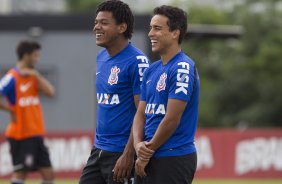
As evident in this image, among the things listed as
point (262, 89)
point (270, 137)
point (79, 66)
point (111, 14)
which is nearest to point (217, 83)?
point (262, 89)

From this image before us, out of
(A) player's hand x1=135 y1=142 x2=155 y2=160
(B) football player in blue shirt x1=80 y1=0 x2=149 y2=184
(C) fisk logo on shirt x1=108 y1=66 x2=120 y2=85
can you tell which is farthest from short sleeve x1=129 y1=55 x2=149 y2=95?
(A) player's hand x1=135 y1=142 x2=155 y2=160

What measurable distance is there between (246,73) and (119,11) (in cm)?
3867

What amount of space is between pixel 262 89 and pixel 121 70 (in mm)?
37944

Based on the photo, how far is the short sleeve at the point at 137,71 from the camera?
28.7ft

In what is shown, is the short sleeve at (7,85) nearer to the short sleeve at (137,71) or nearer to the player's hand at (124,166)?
the short sleeve at (137,71)

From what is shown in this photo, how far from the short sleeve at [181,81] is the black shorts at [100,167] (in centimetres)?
107

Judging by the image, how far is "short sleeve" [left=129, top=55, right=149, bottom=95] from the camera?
8.73 meters

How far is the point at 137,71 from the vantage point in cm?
877

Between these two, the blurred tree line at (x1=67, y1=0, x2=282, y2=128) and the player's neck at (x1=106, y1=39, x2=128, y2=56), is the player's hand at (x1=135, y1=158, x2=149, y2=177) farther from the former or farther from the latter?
the blurred tree line at (x1=67, y1=0, x2=282, y2=128)

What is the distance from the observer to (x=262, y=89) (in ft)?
152

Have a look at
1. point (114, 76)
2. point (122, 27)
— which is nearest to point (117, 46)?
point (122, 27)

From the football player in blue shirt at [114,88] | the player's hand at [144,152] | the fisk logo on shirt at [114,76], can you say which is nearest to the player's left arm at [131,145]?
the football player in blue shirt at [114,88]

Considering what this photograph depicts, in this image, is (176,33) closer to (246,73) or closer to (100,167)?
(100,167)

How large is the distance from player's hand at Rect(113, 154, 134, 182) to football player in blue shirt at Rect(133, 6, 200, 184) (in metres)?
0.26
